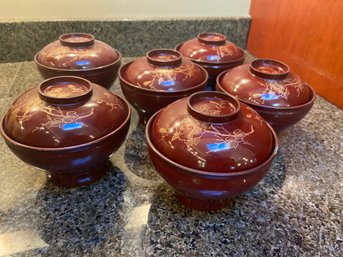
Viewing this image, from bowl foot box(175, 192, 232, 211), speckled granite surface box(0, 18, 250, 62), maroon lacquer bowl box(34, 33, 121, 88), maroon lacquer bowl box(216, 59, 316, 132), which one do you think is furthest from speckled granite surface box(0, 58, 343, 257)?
speckled granite surface box(0, 18, 250, 62)

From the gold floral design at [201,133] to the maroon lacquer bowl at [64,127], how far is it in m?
0.13

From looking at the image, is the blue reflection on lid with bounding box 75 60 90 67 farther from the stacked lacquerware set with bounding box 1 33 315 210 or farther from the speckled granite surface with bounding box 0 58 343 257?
the speckled granite surface with bounding box 0 58 343 257

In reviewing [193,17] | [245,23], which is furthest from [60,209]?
[245,23]

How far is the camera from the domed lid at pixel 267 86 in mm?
716

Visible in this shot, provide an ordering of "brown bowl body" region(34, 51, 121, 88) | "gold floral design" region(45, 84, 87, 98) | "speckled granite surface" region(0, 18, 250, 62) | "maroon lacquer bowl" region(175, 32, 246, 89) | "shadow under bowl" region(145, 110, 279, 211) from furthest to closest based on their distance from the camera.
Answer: "speckled granite surface" region(0, 18, 250, 62)
"maroon lacquer bowl" region(175, 32, 246, 89)
"brown bowl body" region(34, 51, 121, 88)
"gold floral design" region(45, 84, 87, 98)
"shadow under bowl" region(145, 110, 279, 211)

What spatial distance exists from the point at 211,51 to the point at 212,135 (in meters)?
0.52

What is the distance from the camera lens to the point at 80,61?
33.0 inches

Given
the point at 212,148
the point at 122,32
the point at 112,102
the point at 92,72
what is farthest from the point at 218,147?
the point at 122,32

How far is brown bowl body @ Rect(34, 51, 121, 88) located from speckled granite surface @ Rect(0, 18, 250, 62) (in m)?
0.45

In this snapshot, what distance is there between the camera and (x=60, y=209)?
2.01 feet

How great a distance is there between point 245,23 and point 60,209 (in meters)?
1.24

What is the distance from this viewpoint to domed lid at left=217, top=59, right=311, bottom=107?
28.2 inches

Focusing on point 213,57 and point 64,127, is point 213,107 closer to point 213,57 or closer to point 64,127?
point 64,127

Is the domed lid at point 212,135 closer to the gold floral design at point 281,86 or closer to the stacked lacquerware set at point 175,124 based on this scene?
the stacked lacquerware set at point 175,124
